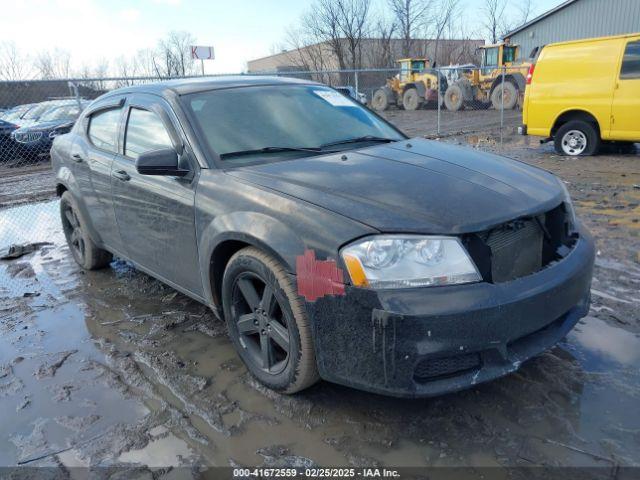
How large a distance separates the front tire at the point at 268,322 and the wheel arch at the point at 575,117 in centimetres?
855

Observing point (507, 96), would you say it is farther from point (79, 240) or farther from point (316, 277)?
point (316, 277)

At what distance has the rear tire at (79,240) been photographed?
4.60 m

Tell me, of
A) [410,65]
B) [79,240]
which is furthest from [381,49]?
[79,240]

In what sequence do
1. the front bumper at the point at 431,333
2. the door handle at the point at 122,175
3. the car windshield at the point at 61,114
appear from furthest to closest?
the car windshield at the point at 61,114
the door handle at the point at 122,175
the front bumper at the point at 431,333

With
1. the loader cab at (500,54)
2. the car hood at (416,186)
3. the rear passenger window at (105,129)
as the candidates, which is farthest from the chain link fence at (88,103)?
the rear passenger window at (105,129)

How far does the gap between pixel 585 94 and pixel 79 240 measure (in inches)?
334

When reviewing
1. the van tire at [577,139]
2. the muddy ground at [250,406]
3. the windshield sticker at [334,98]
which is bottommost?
the muddy ground at [250,406]

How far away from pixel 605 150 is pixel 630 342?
8132mm

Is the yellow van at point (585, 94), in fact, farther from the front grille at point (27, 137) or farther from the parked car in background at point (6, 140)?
the parked car in background at point (6, 140)

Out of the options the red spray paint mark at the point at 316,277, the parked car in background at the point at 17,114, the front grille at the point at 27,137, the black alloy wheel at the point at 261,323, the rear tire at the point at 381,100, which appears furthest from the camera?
the rear tire at the point at 381,100

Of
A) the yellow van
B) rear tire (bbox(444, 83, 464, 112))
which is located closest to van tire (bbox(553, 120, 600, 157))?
the yellow van

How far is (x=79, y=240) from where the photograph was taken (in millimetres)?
4844

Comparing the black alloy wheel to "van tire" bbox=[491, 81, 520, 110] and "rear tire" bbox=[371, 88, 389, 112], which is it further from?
"rear tire" bbox=[371, 88, 389, 112]

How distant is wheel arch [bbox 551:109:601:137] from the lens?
30.0ft
